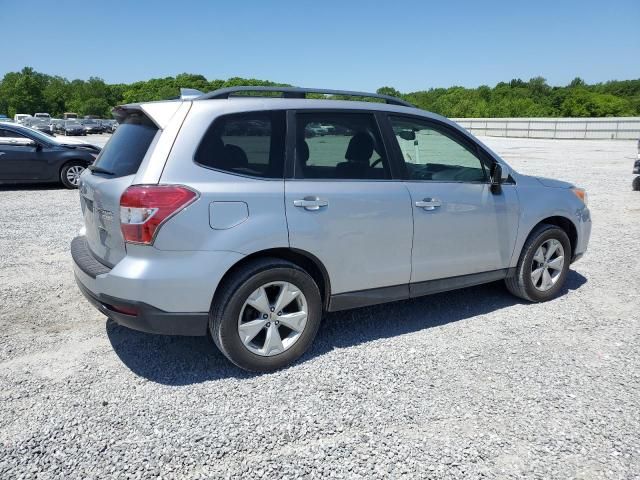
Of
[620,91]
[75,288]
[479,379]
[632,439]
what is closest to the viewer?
[632,439]

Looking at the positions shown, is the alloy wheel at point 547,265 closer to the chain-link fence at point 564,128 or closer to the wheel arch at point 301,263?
the wheel arch at point 301,263

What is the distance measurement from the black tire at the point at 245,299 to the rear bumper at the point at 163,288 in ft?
0.30

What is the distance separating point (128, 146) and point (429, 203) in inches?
88.6

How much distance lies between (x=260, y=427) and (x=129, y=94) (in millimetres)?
149769

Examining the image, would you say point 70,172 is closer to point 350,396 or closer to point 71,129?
point 350,396

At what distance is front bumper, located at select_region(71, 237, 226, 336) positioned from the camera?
10.3 ft

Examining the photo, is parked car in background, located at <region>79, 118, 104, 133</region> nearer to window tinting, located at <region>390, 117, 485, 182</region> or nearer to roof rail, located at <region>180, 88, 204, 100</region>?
roof rail, located at <region>180, 88, 204, 100</region>

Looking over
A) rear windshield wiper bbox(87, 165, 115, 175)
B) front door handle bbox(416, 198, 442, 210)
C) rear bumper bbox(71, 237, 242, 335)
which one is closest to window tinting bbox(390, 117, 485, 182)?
front door handle bbox(416, 198, 442, 210)

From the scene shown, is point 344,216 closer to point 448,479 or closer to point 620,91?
point 448,479

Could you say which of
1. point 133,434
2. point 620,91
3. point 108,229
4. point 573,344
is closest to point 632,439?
point 573,344

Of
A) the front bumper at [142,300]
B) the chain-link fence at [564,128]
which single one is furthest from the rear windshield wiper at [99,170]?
the chain-link fence at [564,128]

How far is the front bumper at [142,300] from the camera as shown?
3.14 meters

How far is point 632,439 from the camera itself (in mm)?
2838

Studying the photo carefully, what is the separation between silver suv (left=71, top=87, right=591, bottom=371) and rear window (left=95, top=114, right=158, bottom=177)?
0.02 m
